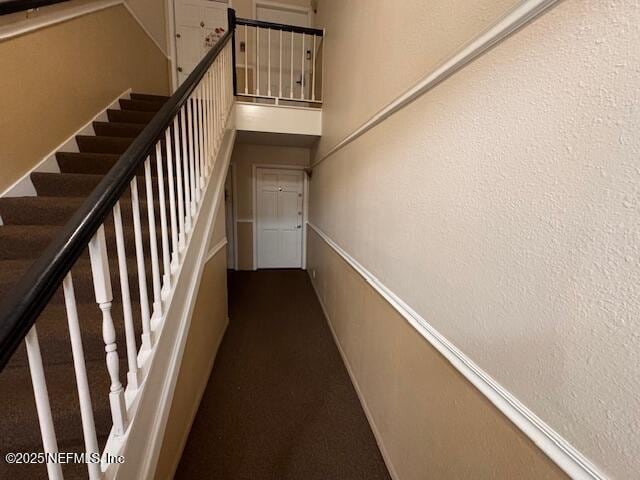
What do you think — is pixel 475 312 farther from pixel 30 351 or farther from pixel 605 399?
pixel 30 351

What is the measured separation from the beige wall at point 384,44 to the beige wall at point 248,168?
168 centimetres

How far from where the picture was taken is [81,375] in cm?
71

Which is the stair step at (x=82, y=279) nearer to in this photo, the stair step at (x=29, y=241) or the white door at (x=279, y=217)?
the stair step at (x=29, y=241)

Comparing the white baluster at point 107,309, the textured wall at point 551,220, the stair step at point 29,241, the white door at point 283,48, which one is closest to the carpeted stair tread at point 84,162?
the stair step at point 29,241

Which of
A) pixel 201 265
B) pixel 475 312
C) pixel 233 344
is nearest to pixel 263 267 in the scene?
pixel 233 344

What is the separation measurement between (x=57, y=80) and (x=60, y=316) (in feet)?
6.35

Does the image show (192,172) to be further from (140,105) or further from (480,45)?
(140,105)

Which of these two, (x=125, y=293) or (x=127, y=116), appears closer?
(x=125, y=293)

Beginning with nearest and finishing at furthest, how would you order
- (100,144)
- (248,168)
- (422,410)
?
(422,410) → (100,144) → (248,168)

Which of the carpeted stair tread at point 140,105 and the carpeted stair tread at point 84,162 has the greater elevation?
the carpeted stair tread at point 140,105

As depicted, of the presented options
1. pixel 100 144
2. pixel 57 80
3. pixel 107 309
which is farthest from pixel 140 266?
pixel 57 80

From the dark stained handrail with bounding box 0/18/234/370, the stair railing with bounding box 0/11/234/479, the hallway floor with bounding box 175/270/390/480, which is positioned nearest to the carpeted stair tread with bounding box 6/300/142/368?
the stair railing with bounding box 0/11/234/479

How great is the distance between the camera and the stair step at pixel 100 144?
2.29 metres

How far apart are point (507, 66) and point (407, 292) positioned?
33.5 inches
